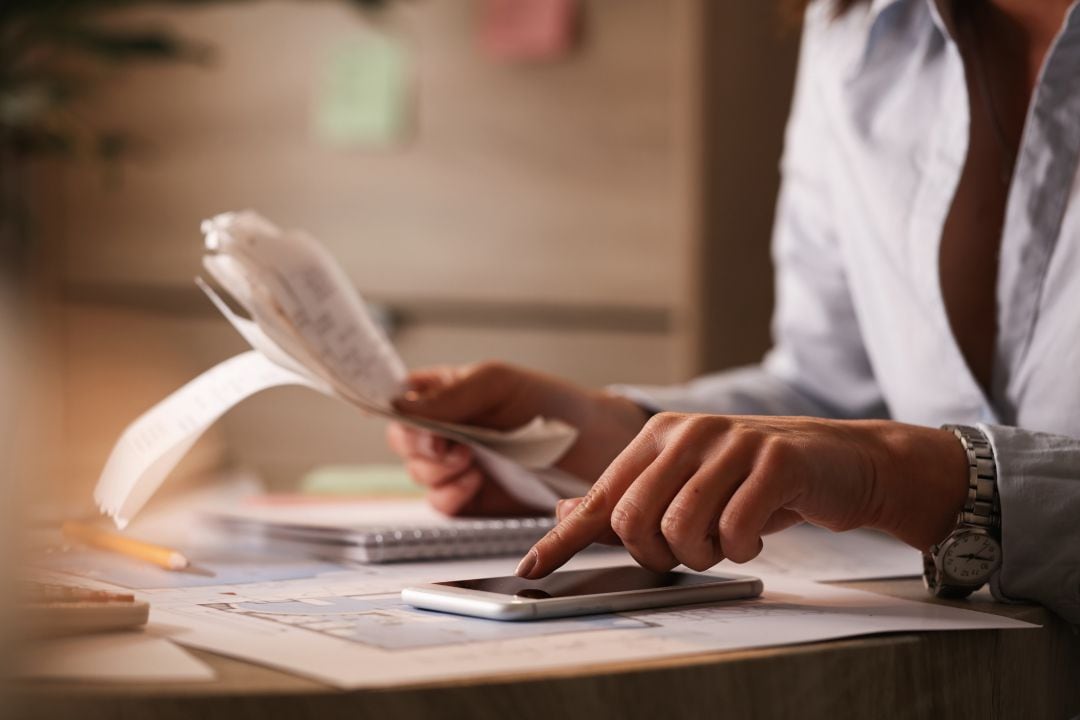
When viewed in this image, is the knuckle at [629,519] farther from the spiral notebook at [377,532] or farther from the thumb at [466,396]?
the thumb at [466,396]

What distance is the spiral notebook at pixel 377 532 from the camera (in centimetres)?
72

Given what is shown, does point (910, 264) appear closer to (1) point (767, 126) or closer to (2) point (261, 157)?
(1) point (767, 126)

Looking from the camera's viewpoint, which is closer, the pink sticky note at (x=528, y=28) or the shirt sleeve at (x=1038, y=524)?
the shirt sleeve at (x=1038, y=524)

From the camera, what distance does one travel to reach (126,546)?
0.71 m

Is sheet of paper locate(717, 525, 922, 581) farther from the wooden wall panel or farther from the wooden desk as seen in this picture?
the wooden wall panel

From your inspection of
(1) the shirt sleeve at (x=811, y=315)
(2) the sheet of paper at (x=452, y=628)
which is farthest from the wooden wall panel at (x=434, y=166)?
(2) the sheet of paper at (x=452, y=628)

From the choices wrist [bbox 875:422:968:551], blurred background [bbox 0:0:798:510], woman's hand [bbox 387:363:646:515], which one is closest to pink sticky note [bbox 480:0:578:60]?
blurred background [bbox 0:0:798:510]

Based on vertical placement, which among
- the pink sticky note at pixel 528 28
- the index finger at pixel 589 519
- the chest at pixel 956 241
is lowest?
the index finger at pixel 589 519

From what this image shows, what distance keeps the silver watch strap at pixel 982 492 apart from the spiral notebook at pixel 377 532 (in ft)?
0.88

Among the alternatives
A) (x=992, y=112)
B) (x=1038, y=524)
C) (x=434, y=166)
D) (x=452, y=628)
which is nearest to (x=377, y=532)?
(x=452, y=628)

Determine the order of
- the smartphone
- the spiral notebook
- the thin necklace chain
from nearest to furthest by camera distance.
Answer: the smartphone < the spiral notebook < the thin necklace chain

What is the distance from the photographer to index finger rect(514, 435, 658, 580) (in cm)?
56

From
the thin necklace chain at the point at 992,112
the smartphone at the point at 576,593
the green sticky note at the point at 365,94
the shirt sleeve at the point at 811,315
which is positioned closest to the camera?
the smartphone at the point at 576,593

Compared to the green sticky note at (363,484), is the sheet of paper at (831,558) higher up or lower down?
higher up
